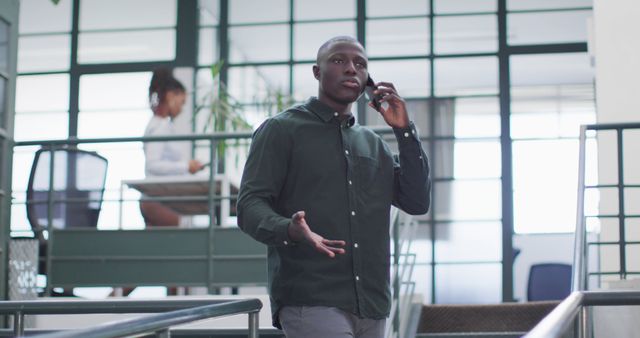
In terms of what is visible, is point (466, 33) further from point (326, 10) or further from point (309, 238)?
point (309, 238)

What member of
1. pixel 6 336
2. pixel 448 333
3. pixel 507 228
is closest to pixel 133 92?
pixel 507 228

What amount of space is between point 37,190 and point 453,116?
460 cm

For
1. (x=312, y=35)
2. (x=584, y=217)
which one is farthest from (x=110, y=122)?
(x=584, y=217)

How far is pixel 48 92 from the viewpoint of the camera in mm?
10258

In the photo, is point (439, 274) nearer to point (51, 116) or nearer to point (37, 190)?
point (51, 116)

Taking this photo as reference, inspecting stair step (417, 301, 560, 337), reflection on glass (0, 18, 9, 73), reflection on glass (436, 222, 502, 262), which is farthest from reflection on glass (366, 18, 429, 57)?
reflection on glass (0, 18, 9, 73)

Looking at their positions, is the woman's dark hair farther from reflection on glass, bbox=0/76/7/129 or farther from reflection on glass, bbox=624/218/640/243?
reflection on glass, bbox=624/218/640/243

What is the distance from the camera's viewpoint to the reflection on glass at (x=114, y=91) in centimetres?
1012

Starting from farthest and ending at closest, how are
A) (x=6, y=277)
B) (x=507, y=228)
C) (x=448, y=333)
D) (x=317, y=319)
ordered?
(x=507, y=228)
(x=6, y=277)
(x=448, y=333)
(x=317, y=319)

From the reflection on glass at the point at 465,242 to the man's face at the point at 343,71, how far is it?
694cm

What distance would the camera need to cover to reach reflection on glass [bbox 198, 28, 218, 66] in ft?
32.5

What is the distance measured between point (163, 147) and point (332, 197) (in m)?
3.58

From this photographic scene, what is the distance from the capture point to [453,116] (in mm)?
9891

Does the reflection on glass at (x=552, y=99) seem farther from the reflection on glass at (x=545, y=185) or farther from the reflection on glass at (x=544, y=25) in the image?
the reflection on glass at (x=544, y=25)
